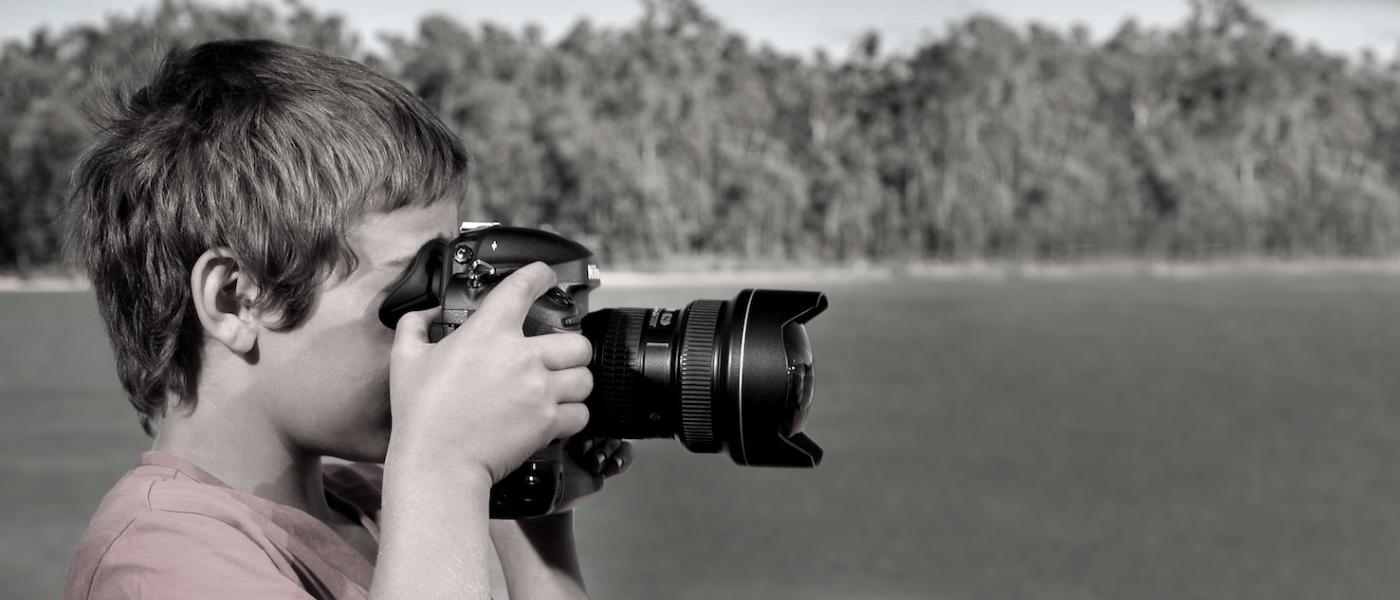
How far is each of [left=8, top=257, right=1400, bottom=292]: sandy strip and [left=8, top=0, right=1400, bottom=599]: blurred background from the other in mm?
131

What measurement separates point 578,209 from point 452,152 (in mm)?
28114

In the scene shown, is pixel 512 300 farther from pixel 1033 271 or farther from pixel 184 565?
pixel 1033 271

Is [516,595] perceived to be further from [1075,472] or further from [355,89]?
[1075,472]

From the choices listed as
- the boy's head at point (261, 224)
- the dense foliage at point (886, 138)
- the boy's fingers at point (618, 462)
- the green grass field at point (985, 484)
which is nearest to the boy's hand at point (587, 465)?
the boy's fingers at point (618, 462)

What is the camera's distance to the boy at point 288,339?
666mm

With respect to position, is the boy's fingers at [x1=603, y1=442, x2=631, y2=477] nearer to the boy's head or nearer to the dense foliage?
the boy's head

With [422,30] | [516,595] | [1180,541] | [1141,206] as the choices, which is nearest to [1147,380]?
[1180,541]

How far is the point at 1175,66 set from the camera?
3912cm

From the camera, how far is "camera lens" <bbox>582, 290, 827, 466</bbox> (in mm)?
859

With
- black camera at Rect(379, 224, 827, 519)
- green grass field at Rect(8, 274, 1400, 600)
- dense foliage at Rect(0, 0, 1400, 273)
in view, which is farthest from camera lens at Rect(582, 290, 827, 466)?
dense foliage at Rect(0, 0, 1400, 273)

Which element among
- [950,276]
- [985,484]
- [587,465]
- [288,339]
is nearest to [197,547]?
[288,339]

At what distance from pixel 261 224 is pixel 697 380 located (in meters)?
0.28

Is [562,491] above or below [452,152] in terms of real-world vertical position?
below

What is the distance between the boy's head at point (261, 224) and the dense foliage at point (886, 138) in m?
24.7
